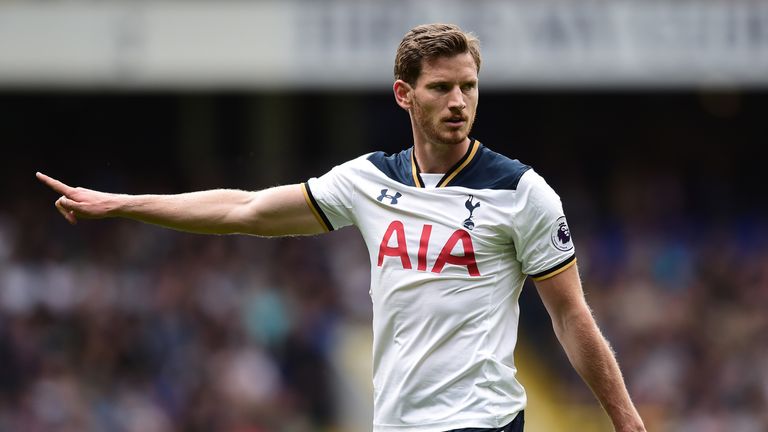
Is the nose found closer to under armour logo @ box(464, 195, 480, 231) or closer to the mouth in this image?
the mouth

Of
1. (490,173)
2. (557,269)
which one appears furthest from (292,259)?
(557,269)

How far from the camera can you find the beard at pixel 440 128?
15.6ft

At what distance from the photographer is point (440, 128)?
478 cm

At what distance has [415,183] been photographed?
16.1 ft

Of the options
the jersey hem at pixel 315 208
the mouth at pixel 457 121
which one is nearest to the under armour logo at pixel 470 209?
the mouth at pixel 457 121

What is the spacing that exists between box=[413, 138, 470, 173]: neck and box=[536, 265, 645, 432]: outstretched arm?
1.85 ft

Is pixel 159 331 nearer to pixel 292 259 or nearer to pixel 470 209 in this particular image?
pixel 292 259

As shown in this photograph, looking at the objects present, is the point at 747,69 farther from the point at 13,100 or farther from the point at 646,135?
the point at 13,100

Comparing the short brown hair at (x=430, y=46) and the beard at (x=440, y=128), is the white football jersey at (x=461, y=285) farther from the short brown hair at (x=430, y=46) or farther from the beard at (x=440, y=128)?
the short brown hair at (x=430, y=46)

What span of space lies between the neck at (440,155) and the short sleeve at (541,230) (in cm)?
30

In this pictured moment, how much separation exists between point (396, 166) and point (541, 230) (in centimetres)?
66

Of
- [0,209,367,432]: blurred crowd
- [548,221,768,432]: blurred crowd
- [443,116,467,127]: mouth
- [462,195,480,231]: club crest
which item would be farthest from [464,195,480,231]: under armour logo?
[548,221,768,432]: blurred crowd

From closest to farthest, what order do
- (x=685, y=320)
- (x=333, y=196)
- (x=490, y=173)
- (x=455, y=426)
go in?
(x=455, y=426)
(x=490, y=173)
(x=333, y=196)
(x=685, y=320)

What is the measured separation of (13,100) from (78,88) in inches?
87.7
